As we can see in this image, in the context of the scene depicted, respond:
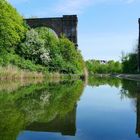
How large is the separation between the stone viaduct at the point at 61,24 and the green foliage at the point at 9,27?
952 inches

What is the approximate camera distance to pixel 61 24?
70688mm

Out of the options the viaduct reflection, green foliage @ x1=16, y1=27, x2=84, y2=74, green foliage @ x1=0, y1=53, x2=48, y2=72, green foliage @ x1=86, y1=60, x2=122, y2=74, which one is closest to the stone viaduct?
green foliage @ x1=16, y1=27, x2=84, y2=74

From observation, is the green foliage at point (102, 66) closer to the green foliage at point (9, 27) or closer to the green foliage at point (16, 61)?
the green foliage at point (9, 27)

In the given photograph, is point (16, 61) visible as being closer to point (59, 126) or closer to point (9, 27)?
point (9, 27)

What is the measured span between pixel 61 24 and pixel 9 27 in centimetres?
3086

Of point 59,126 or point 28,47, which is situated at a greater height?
point 28,47

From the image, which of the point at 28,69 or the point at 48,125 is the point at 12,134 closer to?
the point at 48,125

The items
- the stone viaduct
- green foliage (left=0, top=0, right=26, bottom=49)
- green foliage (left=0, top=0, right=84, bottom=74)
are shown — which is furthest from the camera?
the stone viaduct

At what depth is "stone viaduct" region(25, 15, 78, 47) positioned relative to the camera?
229ft

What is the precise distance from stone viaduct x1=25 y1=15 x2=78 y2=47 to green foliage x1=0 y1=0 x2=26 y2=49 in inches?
952

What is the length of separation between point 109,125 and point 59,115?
1577 millimetres

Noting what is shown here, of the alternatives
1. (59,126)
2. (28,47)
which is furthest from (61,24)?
(59,126)

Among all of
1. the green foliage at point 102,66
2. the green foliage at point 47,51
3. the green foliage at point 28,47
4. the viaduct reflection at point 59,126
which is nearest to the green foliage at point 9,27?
the green foliage at point 28,47

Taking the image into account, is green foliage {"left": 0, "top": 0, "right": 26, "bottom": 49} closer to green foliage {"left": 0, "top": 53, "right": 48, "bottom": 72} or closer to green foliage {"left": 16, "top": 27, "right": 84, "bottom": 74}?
green foliage {"left": 16, "top": 27, "right": 84, "bottom": 74}
